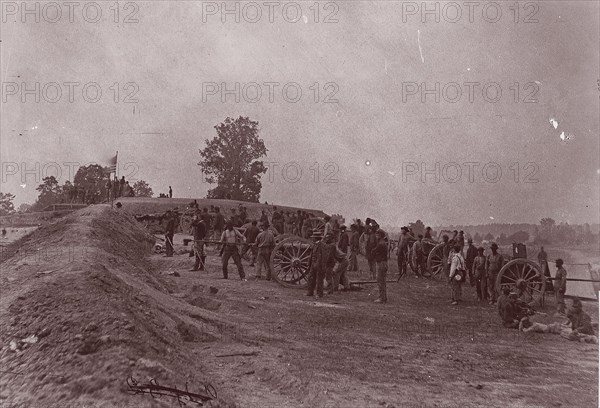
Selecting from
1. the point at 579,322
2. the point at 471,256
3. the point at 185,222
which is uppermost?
the point at 185,222

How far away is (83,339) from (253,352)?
2.22 m

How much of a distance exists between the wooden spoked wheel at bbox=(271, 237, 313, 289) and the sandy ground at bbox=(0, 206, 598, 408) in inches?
107

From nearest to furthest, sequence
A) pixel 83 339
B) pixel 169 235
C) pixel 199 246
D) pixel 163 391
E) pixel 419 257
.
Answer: pixel 163 391 → pixel 83 339 → pixel 199 246 → pixel 419 257 → pixel 169 235

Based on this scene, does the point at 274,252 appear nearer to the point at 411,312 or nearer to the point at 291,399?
the point at 411,312

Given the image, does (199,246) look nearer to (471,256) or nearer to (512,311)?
(471,256)

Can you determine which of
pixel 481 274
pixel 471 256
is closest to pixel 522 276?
pixel 481 274

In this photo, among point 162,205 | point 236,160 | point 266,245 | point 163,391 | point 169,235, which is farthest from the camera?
point 236,160

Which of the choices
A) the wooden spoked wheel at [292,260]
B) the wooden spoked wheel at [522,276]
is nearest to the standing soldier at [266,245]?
the wooden spoked wheel at [292,260]

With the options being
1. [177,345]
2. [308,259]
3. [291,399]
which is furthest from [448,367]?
[308,259]

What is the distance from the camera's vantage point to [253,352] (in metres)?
6.06

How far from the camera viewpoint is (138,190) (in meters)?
75.1

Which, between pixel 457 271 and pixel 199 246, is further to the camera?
pixel 199 246

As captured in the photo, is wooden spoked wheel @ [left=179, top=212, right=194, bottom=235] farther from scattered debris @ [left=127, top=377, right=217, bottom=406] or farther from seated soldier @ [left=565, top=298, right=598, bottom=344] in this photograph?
scattered debris @ [left=127, top=377, right=217, bottom=406]

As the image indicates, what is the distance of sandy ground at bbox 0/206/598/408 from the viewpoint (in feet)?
14.0
